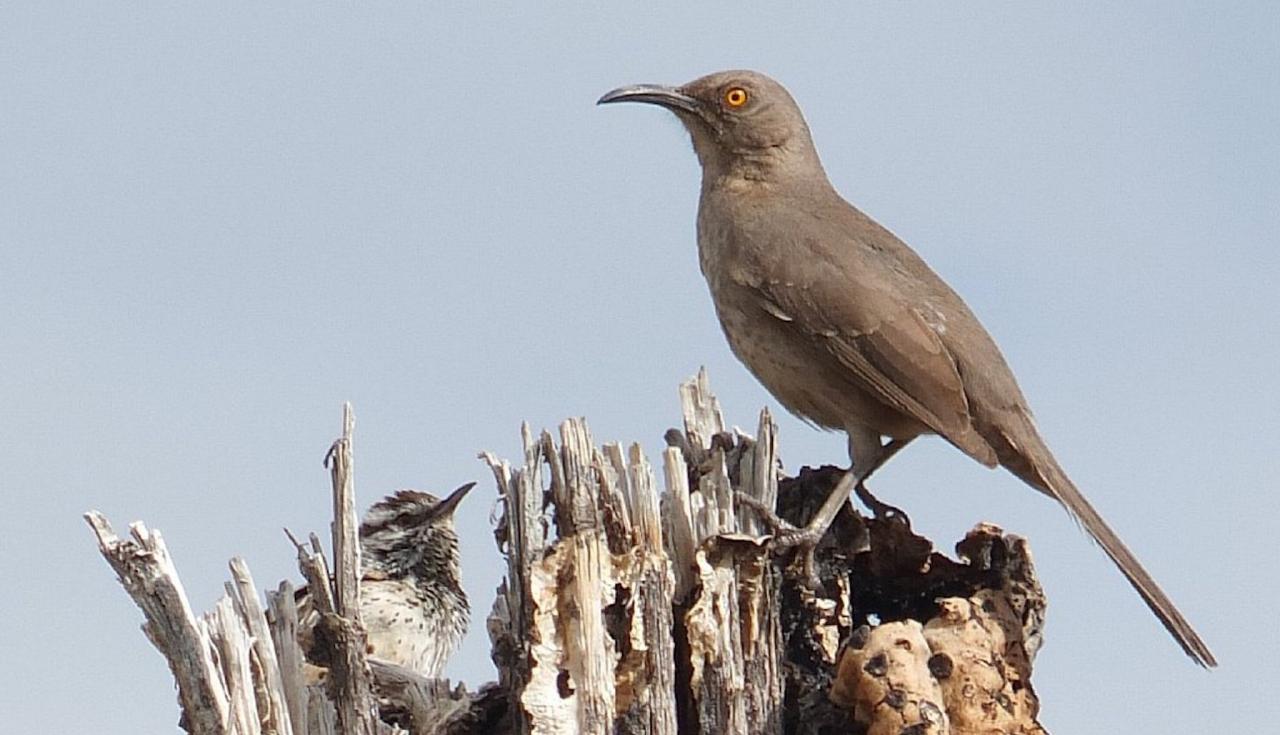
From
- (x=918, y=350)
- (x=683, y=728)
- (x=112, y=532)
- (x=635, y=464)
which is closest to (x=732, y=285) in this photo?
(x=918, y=350)

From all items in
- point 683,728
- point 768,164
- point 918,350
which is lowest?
point 683,728

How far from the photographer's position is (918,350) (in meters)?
7.99

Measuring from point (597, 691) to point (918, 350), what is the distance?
2549 mm

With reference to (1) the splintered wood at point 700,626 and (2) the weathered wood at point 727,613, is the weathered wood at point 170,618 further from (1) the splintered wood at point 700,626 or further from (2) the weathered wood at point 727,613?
(2) the weathered wood at point 727,613

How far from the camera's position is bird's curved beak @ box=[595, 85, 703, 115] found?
934 cm

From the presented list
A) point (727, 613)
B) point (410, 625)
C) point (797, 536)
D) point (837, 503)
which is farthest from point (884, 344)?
point (410, 625)

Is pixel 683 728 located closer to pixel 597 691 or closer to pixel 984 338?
pixel 597 691

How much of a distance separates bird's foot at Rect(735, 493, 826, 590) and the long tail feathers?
1.28 m

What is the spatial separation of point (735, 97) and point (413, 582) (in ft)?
11.3

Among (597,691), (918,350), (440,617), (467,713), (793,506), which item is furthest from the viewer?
(440,617)

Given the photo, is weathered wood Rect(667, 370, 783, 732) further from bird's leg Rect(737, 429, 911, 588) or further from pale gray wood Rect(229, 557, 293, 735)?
pale gray wood Rect(229, 557, 293, 735)

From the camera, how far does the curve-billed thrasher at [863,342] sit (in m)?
7.83

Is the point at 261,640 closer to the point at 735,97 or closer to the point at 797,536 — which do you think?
the point at 797,536

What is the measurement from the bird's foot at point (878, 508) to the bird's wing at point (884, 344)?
37 cm
